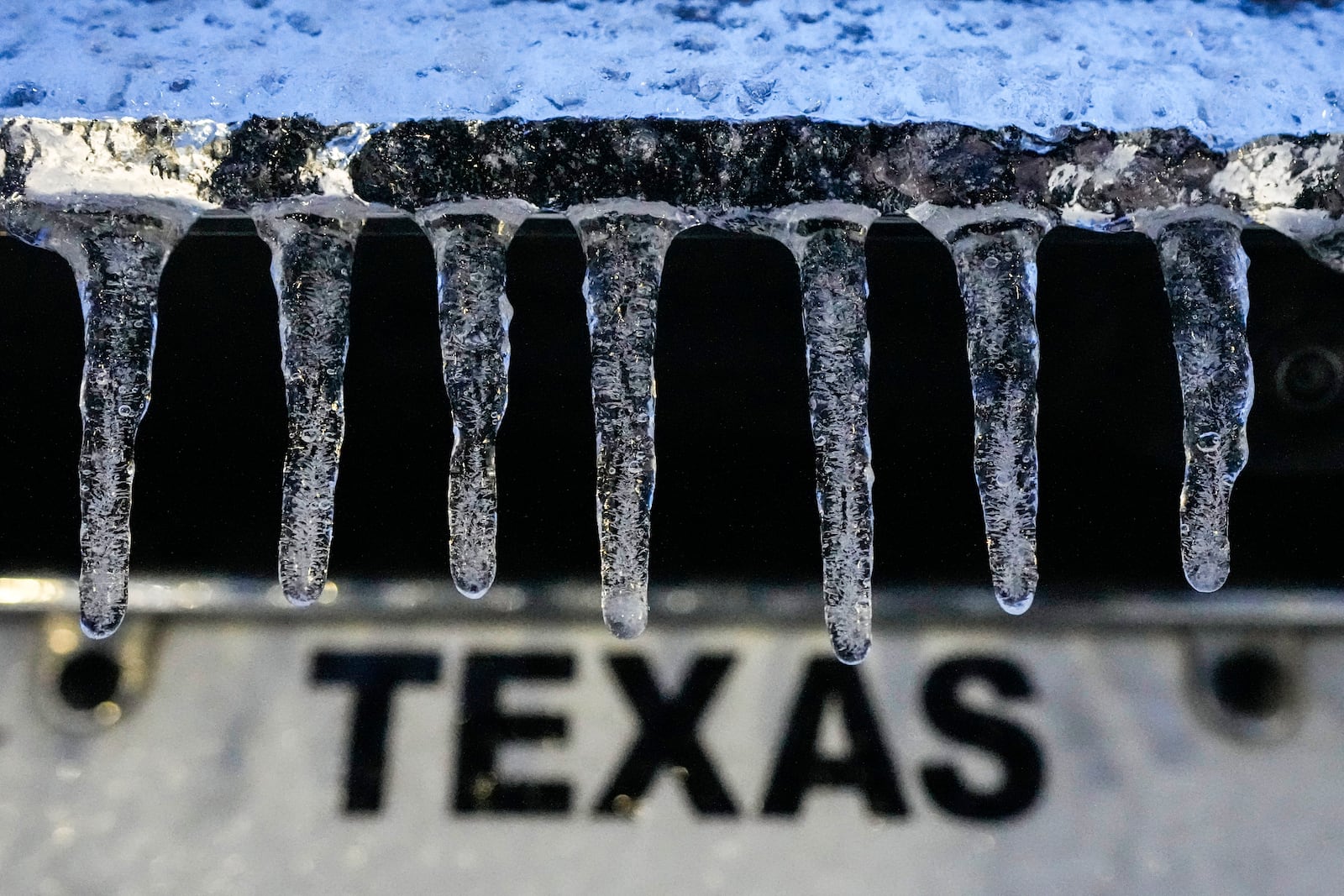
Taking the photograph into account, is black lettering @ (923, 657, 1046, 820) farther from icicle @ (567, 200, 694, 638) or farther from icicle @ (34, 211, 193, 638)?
icicle @ (34, 211, 193, 638)

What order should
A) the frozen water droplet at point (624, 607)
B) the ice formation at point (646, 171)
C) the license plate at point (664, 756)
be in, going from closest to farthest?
the ice formation at point (646, 171) → the frozen water droplet at point (624, 607) → the license plate at point (664, 756)

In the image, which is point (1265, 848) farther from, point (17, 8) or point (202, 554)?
point (17, 8)

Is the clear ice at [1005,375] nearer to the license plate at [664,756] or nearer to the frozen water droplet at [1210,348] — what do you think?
the frozen water droplet at [1210,348]

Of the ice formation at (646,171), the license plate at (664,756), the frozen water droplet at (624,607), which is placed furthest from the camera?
the license plate at (664,756)

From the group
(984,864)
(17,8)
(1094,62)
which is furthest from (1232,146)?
(17,8)

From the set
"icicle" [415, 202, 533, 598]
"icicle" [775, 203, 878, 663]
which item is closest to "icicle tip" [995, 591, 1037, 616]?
"icicle" [775, 203, 878, 663]

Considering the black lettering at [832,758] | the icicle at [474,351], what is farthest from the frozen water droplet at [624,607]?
the black lettering at [832,758]
